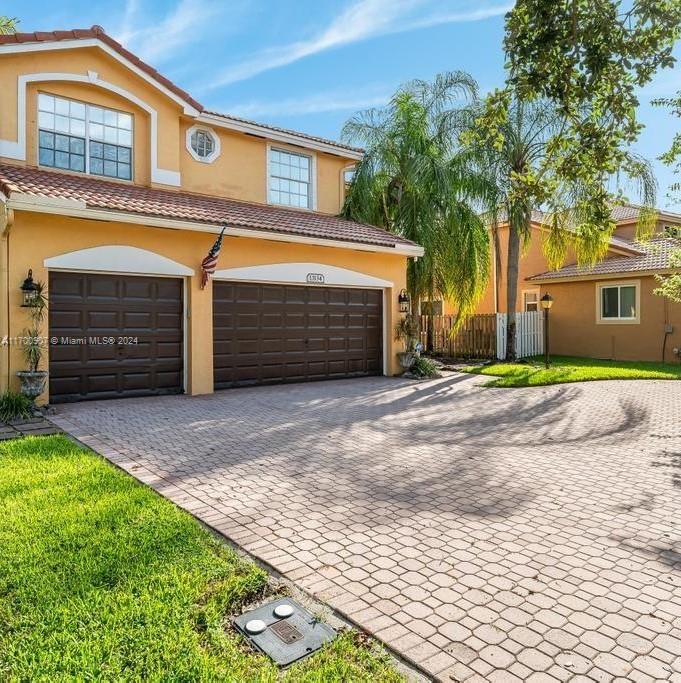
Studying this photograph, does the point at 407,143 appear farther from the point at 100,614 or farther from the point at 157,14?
the point at 100,614

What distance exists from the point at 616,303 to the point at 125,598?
21.6 meters

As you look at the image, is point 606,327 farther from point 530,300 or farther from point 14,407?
point 14,407

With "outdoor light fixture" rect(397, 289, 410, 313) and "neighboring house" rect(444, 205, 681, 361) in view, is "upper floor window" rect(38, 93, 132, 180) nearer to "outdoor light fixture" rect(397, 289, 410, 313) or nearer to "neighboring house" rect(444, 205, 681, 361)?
"outdoor light fixture" rect(397, 289, 410, 313)

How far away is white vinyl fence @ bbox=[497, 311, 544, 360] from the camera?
64.9 ft

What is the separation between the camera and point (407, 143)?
15.7 m

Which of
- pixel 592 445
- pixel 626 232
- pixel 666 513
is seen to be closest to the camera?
pixel 666 513

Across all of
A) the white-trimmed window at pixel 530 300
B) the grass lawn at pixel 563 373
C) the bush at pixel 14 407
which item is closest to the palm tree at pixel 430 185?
the grass lawn at pixel 563 373

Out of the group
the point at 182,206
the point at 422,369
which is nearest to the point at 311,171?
the point at 182,206

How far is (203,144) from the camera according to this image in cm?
1402

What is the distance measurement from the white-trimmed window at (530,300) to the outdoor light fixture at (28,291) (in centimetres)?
2054

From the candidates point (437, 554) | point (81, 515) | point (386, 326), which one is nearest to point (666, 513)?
point (437, 554)

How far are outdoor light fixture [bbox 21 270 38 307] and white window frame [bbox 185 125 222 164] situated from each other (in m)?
5.98

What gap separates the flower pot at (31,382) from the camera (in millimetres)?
9188

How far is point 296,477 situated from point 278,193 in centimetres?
1148
